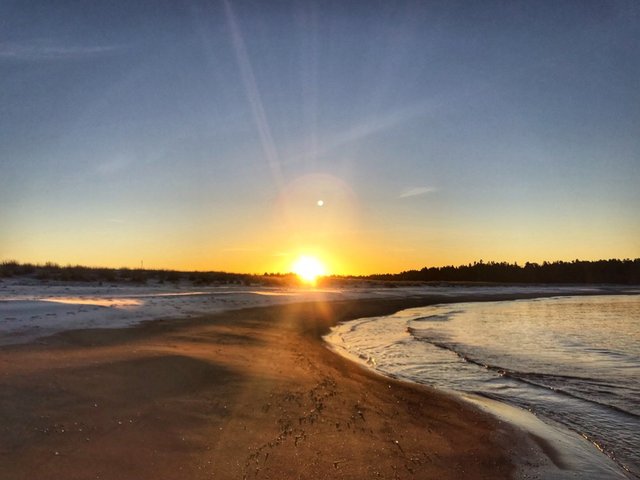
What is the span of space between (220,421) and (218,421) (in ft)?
0.11

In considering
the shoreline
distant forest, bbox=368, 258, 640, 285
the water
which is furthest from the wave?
distant forest, bbox=368, 258, 640, 285

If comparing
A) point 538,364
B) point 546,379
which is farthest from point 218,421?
point 538,364

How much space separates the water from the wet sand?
65.4 inches

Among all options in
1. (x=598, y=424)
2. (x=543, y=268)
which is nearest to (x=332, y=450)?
(x=598, y=424)

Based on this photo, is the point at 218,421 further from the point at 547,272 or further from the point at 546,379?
the point at 547,272

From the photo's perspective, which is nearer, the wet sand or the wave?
the wet sand

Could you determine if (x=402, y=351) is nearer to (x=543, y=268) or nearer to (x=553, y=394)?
(x=553, y=394)

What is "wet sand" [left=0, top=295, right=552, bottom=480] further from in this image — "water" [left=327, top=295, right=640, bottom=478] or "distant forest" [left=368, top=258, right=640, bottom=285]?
"distant forest" [left=368, top=258, right=640, bottom=285]

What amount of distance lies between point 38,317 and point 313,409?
1235cm

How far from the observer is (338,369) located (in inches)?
529

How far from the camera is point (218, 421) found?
24.8 feet

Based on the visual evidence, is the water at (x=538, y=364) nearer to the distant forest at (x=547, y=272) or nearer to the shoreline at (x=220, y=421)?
the shoreline at (x=220, y=421)

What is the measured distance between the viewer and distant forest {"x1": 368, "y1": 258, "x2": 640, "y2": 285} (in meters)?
127

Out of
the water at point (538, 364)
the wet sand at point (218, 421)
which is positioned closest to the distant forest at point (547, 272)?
the water at point (538, 364)
